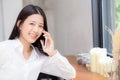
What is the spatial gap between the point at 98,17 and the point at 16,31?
1086mm

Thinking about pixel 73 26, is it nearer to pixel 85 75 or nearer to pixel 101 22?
pixel 101 22

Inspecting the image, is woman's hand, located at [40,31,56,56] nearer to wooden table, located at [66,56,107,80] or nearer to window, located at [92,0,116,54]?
wooden table, located at [66,56,107,80]

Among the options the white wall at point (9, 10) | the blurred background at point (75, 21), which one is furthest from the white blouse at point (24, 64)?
the white wall at point (9, 10)

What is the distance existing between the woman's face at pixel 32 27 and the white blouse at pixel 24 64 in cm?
9

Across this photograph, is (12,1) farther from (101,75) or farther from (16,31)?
(101,75)

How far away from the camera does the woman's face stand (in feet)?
5.28

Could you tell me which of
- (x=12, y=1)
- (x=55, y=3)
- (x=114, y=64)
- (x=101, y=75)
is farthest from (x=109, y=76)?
(x=55, y=3)

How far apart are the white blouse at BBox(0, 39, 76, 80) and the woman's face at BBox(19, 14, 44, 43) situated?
0.29 ft

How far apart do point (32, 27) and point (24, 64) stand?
10.4 inches

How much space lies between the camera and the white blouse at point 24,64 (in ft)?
5.24

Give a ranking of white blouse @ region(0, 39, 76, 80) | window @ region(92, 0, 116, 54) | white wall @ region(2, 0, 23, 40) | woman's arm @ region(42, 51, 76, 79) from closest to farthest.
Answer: white blouse @ region(0, 39, 76, 80)
woman's arm @ region(42, 51, 76, 79)
window @ region(92, 0, 116, 54)
white wall @ region(2, 0, 23, 40)

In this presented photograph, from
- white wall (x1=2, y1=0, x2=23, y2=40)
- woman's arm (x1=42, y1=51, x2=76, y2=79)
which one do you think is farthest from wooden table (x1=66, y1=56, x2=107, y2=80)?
white wall (x1=2, y1=0, x2=23, y2=40)

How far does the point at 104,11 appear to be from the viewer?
2482mm

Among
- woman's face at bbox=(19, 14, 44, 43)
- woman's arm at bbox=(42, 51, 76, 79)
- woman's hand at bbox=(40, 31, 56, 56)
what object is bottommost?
woman's arm at bbox=(42, 51, 76, 79)
